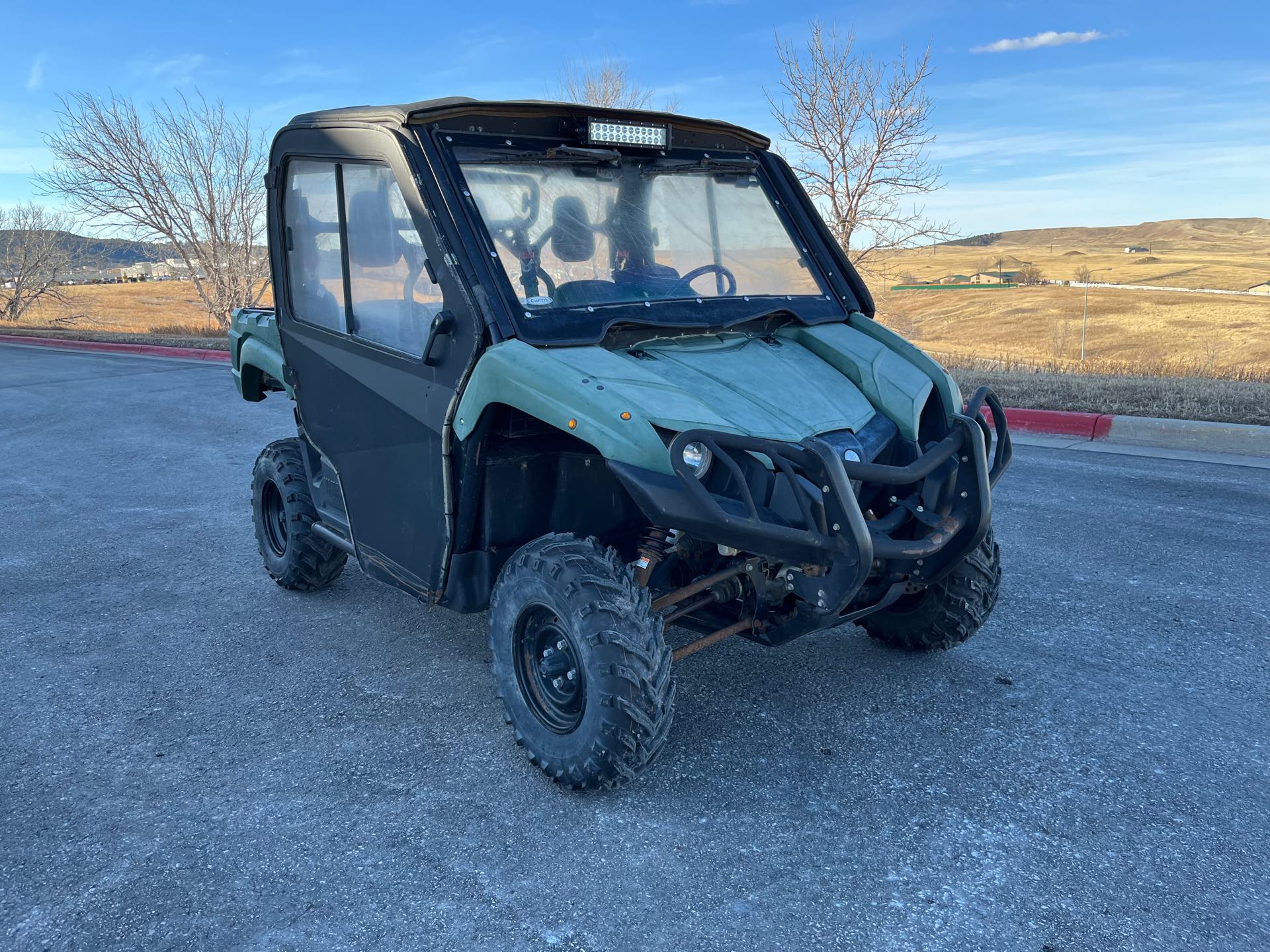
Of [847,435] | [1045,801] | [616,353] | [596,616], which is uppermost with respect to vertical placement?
[616,353]

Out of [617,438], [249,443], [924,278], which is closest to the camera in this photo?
[617,438]

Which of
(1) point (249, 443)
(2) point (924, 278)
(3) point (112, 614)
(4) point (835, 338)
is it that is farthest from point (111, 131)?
(2) point (924, 278)

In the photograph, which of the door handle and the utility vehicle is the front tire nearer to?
the utility vehicle

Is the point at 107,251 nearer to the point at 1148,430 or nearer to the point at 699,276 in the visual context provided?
the point at 1148,430

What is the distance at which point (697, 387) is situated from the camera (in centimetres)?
327

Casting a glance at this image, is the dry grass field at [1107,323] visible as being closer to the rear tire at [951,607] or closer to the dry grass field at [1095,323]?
the dry grass field at [1095,323]

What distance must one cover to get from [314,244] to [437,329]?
1.15 meters

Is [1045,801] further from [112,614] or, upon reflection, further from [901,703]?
[112,614]

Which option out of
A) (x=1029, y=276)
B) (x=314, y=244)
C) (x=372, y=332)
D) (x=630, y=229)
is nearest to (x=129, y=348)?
(x=314, y=244)

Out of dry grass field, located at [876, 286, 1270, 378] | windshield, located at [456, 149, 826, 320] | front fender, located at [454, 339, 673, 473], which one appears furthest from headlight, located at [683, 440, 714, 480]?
dry grass field, located at [876, 286, 1270, 378]

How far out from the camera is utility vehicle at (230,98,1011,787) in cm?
298

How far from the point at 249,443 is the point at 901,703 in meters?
6.81

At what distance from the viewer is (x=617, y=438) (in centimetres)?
290

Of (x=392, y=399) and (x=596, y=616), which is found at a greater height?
(x=392, y=399)
